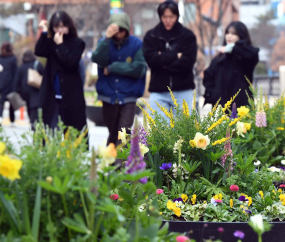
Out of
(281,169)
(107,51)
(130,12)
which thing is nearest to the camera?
(281,169)

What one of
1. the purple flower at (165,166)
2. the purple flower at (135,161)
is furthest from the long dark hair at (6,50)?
the purple flower at (135,161)

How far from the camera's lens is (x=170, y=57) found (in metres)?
6.03

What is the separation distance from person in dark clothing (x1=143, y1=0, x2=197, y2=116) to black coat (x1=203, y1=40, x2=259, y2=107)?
498 mm

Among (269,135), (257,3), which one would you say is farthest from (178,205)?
(257,3)

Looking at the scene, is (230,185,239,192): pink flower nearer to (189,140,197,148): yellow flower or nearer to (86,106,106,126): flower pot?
(189,140,197,148): yellow flower

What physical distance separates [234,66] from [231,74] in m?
0.11

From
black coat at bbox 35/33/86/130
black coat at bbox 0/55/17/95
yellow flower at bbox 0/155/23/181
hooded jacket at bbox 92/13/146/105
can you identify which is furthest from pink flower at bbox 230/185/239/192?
black coat at bbox 0/55/17/95

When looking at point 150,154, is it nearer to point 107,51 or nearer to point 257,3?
point 107,51

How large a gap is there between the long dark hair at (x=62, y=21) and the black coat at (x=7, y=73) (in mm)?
6303

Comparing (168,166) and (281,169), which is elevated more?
(168,166)

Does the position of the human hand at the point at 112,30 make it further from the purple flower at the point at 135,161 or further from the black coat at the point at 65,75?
the purple flower at the point at 135,161

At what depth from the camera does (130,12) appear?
32.2 meters

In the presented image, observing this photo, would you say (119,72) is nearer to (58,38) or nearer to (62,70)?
(62,70)

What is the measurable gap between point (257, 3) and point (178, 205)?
298 feet
